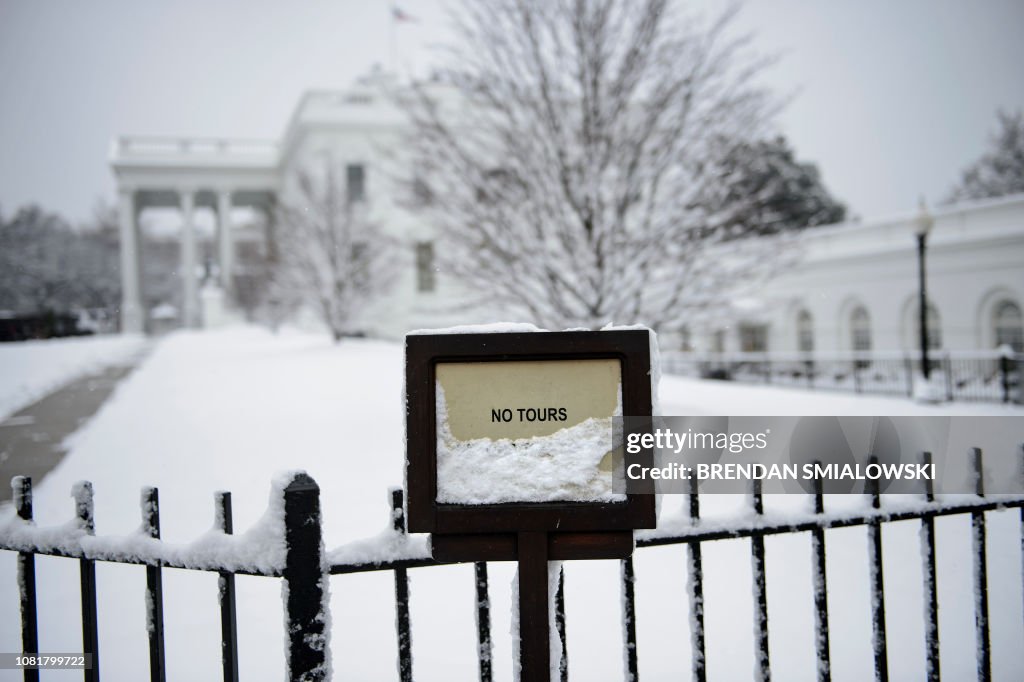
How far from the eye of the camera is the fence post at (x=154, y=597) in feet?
7.38

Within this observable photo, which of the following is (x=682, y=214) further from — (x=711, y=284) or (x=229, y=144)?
(x=229, y=144)

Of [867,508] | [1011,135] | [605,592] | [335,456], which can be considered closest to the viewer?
[867,508]

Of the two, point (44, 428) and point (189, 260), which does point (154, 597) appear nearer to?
point (44, 428)

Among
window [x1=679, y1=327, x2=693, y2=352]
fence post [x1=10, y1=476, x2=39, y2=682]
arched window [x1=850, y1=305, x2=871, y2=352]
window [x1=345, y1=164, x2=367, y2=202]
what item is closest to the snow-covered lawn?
window [x1=679, y1=327, x2=693, y2=352]

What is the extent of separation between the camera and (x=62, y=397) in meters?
12.8

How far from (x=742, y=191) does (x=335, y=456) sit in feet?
17.7

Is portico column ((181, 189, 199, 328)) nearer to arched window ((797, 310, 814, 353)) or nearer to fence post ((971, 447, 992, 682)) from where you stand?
arched window ((797, 310, 814, 353))

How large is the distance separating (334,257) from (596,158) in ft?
57.9

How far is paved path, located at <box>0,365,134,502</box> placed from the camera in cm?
695

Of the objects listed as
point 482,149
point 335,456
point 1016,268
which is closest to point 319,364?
point 482,149

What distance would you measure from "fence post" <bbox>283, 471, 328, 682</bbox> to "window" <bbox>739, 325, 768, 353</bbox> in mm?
34280

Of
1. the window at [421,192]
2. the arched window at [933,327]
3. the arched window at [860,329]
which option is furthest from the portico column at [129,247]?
the window at [421,192]

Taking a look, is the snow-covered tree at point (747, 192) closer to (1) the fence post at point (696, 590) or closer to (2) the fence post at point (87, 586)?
(1) the fence post at point (696, 590)

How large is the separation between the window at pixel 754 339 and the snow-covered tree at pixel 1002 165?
19584 mm
